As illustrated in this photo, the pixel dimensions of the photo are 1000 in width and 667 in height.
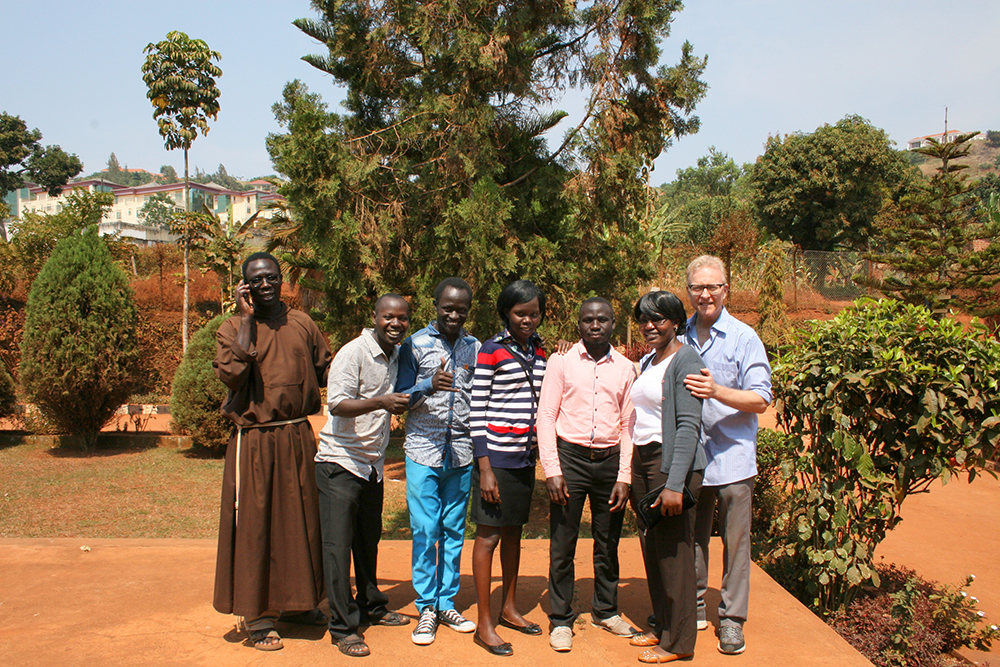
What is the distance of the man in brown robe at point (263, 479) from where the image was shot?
3.12 m

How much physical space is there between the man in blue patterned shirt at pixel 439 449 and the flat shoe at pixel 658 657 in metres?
0.80

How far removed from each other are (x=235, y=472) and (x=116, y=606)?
1.04m

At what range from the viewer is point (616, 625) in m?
3.37

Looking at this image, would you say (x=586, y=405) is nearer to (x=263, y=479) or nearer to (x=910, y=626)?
(x=263, y=479)

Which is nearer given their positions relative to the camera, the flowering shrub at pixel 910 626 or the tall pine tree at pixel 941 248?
the flowering shrub at pixel 910 626

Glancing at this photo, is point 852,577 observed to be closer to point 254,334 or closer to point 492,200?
point 254,334

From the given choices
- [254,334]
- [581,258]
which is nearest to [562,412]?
[254,334]

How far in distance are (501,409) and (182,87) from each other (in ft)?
71.6

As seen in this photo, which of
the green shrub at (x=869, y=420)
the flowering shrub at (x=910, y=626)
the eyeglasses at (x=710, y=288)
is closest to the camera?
the eyeglasses at (x=710, y=288)

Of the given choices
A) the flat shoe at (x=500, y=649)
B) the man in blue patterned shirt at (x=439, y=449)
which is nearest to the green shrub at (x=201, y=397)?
the man in blue patterned shirt at (x=439, y=449)

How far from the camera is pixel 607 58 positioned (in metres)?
7.28

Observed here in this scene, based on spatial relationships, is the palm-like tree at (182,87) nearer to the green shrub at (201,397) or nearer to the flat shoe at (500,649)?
the green shrub at (201,397)

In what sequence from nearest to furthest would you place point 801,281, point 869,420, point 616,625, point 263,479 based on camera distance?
point 263,479, point 616,625, point 869,420, point 801,281

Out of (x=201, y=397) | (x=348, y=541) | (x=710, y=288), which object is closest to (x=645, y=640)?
(x=348, y=541)
